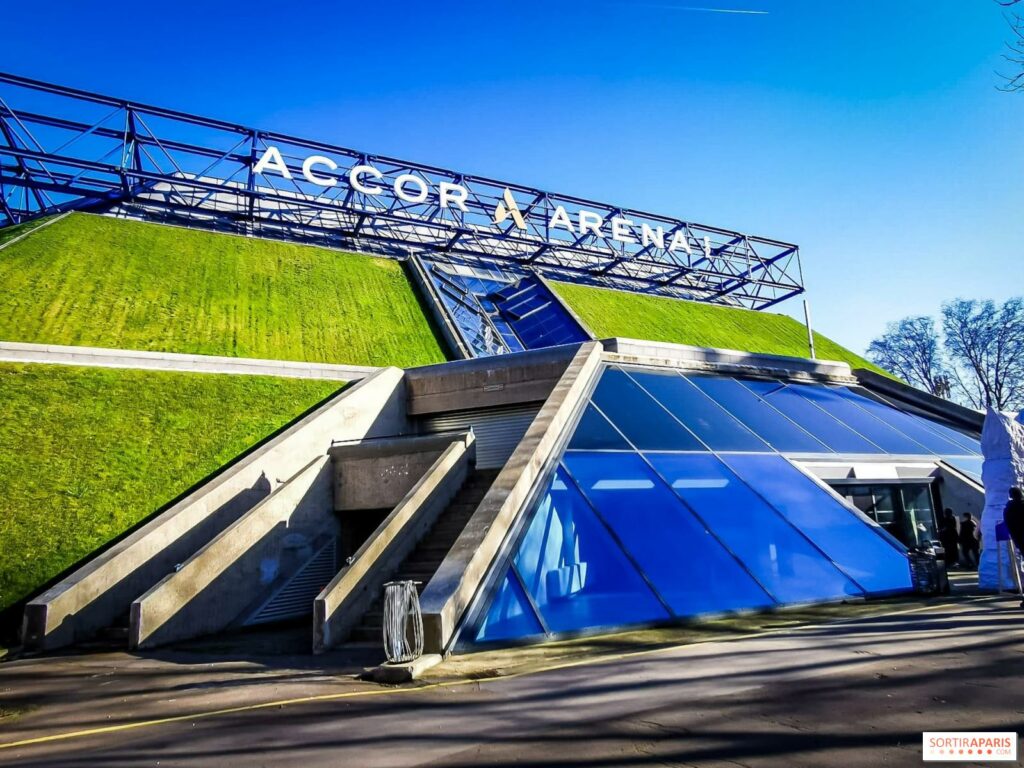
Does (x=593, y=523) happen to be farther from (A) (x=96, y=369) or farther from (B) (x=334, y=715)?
(A) (x=96, y=369)

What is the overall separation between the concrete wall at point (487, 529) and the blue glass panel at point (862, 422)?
363 inches

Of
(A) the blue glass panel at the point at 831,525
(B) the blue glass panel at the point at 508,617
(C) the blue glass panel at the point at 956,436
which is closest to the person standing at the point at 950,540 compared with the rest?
(C) the blue glass panel at the point at 956,436

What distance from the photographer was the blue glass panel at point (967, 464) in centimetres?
1883

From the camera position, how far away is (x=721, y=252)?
48.6 metres

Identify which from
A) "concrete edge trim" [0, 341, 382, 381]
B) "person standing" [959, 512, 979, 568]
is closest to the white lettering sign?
"concrete edge trim" [0, 341, 382, 381]

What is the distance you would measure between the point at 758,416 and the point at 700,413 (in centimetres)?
193

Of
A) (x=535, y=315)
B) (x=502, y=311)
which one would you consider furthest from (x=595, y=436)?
(x=502, y=311)

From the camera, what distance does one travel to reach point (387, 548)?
11.7 metres

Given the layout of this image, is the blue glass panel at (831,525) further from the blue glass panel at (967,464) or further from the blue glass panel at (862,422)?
the blue glass panel at (967,464)

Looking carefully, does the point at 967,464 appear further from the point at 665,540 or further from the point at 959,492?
the point at 665,540

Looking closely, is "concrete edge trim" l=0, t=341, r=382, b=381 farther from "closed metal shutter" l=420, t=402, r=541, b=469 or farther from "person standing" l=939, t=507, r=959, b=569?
"person standing" l=939, t=507, r=959, b=569

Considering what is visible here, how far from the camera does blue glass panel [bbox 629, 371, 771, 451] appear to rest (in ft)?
48.3

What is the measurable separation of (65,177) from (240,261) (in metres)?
8.45

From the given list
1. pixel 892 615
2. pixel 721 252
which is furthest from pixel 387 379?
pixel 721 252
